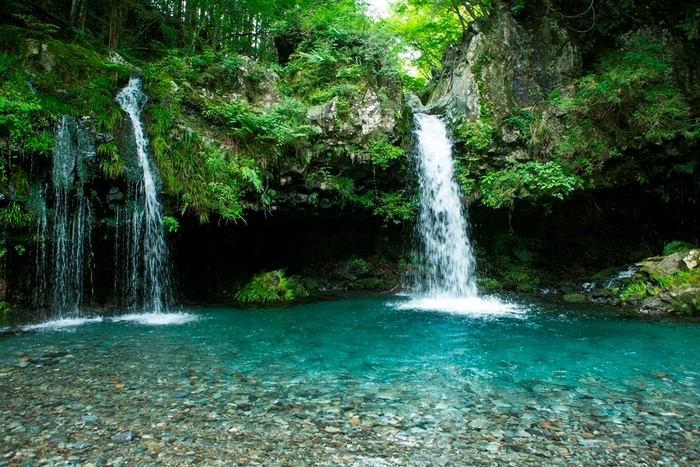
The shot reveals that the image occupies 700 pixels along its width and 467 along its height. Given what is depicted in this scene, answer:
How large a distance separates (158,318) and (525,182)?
31.4 feet

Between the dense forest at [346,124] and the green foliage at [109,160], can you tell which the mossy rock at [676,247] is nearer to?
the dense forest at [346,124]

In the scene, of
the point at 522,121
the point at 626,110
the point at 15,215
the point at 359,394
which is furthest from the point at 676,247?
the point at 15,215

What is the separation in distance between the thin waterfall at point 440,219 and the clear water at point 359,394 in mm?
5021

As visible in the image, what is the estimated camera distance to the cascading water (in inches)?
490

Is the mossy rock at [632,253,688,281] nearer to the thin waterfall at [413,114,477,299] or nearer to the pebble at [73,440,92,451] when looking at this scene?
the thin waterfall at [413,114,477,299]

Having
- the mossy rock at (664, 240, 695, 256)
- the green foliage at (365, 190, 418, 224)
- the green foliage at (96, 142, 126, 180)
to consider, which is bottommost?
the mossy rock at (664, 240, 695, 256)

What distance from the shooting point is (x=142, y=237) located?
9.44 meters

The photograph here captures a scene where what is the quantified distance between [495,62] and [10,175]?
1259 centimetres

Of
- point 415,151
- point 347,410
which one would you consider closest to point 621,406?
point 347,410

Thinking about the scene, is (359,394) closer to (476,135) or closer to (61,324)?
(61,324)

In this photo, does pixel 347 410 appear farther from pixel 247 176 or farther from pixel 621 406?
pixel 247 176

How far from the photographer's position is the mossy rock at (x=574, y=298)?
1101cm

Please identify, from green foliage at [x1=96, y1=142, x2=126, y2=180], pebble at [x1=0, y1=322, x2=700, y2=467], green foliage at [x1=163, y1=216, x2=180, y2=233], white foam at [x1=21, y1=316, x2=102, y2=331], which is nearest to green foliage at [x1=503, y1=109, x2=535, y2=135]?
pebble at [x1=0, y1=322, x2=700, y2=467]

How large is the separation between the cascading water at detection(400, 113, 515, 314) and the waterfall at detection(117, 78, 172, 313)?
668 centimetres
